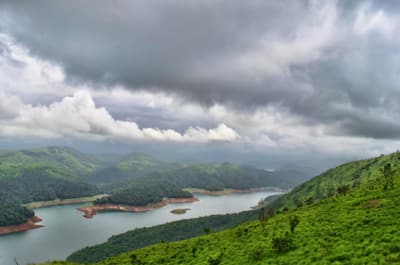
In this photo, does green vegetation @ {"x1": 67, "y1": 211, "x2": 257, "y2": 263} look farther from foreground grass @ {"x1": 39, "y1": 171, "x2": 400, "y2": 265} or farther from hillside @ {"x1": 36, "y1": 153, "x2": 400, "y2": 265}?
foreground grass @ {"x1": 39, "y1": 171, "x2": 400, "y2": 265}

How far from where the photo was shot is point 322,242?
3052 centimetres

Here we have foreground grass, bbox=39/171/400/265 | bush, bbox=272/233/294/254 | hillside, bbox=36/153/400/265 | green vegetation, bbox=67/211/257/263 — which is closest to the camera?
foreground grass, bbox=39/171/400/265

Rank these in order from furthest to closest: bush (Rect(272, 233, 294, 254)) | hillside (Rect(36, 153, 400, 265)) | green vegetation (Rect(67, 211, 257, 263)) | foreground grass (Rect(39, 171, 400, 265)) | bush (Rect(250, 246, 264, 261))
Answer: green vegetation (Rect(67, 211, 257, 263)) → bush (Rect(250, 246, 264, 261)) → bush (Rect(272, 233, 294, 254)) → hillside (Rect(36, 153, 400, 265)) → foreground grass (Rect(39, 171, 400, 265))

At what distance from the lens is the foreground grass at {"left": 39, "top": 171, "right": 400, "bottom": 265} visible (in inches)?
990

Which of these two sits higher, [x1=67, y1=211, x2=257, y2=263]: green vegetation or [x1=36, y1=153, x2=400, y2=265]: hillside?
[x1=36, y1=153, x2=400, y2=265]: hillside

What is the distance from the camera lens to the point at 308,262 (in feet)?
85.3

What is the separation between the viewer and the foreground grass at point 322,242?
25.1 m

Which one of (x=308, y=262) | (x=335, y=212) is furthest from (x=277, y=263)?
(x=335, y=212)

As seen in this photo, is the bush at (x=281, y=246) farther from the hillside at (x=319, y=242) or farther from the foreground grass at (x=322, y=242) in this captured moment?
the foreground grass at (x=322, y=242)

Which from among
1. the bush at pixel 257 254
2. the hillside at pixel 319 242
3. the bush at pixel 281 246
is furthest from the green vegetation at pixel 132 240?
the bush at pixel 281 246

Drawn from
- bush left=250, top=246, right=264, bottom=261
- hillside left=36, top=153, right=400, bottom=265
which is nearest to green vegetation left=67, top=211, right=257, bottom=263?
hillside left=36, top=153, right=400, bottom=265

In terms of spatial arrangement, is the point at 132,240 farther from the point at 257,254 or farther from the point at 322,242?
the point at 322,242

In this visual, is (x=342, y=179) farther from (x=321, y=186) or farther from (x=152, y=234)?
(x=152, y=234)

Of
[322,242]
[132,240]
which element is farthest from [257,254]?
[132,240]
